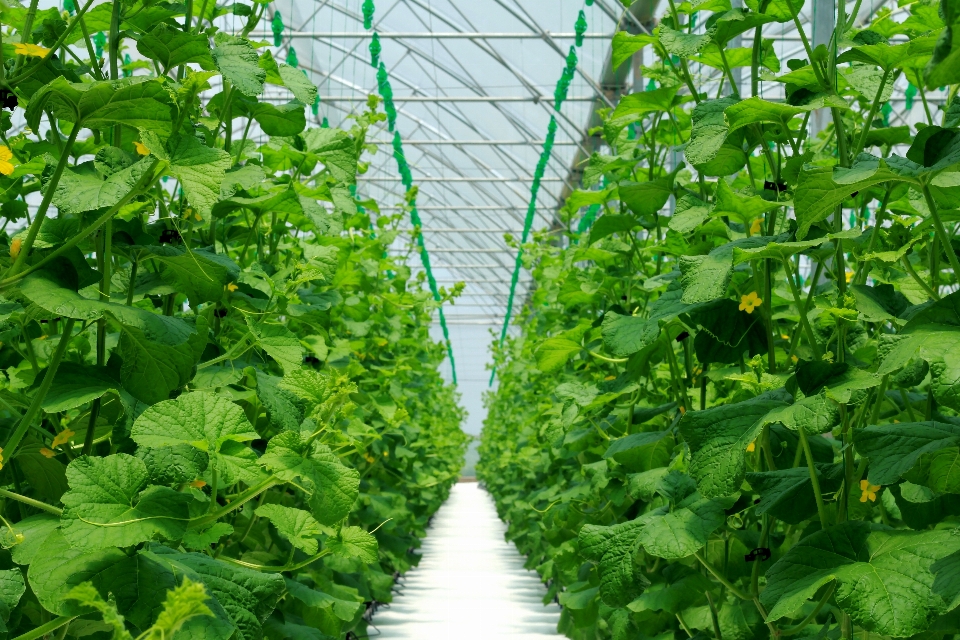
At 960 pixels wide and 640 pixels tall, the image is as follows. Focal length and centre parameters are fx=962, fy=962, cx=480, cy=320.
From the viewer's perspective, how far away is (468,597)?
6715 mm

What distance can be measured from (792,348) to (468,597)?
17.1 feet

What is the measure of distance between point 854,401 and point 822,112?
311cm

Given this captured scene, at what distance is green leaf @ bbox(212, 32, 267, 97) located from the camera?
165 centimetres

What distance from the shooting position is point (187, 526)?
1424mm

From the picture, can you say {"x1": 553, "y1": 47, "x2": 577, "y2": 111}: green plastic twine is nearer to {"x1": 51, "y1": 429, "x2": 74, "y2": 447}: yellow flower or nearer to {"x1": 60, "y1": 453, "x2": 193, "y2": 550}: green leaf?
{"x1": 51, "y1": 429, "x2": 74, "y2": 447}: yellow flower

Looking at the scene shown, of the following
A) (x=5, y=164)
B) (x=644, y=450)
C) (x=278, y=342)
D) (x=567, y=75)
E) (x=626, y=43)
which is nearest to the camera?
(x=5, y=164)

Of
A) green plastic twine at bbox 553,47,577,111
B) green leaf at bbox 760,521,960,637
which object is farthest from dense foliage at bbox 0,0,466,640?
green plastic twine at bbox 553,47,577,111

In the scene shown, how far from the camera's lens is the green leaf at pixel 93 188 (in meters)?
1.33

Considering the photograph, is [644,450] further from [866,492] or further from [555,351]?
[866,492]

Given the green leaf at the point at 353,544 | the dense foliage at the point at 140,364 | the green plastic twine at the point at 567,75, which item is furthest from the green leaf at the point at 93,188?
the green plastic twine at the point at 567,75

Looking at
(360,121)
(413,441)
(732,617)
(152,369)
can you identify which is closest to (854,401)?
(732,617)

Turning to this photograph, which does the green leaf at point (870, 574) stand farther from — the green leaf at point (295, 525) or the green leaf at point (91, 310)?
the green leaf at point (91, 310)

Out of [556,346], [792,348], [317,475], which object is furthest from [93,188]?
[556,346]

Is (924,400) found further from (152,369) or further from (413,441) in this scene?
(413,441)
